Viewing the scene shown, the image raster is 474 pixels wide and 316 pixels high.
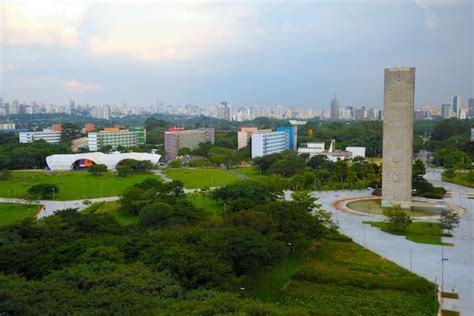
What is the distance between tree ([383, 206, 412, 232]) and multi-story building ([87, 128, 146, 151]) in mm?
39940

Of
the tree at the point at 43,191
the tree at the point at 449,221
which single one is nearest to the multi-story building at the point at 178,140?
the tree at the point at 43,191

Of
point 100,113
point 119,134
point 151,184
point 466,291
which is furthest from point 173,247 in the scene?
point 100,113

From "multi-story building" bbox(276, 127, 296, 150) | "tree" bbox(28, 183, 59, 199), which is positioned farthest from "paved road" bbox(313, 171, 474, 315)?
"multi-story building" bbox(276, 127, 296, 150)

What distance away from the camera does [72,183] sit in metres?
30.5

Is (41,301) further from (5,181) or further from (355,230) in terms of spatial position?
(5,181)

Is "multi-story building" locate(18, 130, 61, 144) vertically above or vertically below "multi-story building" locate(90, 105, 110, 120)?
below

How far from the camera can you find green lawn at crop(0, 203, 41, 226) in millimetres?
19994

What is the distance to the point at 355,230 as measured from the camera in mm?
17734

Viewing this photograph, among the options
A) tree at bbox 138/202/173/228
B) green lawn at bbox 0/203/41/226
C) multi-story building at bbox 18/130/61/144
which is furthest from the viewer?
multi-story building at bbox 18/130/61/144

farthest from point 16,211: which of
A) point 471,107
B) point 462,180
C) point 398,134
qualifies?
point 471,107

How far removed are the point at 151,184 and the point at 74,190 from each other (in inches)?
278

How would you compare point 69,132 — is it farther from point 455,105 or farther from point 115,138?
point 455,105

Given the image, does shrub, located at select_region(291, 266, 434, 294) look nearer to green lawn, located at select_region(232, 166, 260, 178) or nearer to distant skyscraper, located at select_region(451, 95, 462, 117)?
green lawn, located at select_region(232, 166, 260, 178)

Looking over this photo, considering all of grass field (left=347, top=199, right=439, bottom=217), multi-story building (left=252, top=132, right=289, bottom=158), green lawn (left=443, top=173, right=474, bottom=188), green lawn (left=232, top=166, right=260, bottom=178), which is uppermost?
multi-story building (left=252, top=132, right=289, bottom=158)
